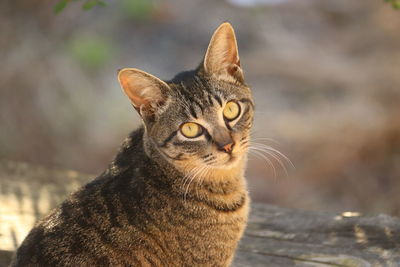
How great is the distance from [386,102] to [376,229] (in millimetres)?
3305

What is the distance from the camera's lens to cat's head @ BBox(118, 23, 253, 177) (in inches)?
113

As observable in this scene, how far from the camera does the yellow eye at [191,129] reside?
2.89 metres

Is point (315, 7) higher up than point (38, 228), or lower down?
higher up

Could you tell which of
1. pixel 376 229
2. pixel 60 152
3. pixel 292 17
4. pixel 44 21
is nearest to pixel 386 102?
pixel 292 17

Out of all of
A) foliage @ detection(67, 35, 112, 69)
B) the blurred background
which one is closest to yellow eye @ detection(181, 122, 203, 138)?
the blurred background

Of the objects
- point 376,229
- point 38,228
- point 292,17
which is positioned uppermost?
point 292,17

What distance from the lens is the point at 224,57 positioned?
303cm

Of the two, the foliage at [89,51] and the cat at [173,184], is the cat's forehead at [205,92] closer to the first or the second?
the cat at [173,184]

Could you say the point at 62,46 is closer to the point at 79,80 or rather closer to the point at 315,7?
the point at 79,80

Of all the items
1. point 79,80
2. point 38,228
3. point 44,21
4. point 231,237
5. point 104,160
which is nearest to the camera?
point 38,228

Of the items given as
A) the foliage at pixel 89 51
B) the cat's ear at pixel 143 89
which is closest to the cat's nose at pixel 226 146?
the cat's ear at pixel 143 89

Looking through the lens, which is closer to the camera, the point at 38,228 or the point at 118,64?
the point at 38,228

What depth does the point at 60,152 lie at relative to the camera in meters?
6.60

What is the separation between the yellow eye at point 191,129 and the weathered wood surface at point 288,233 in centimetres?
86
